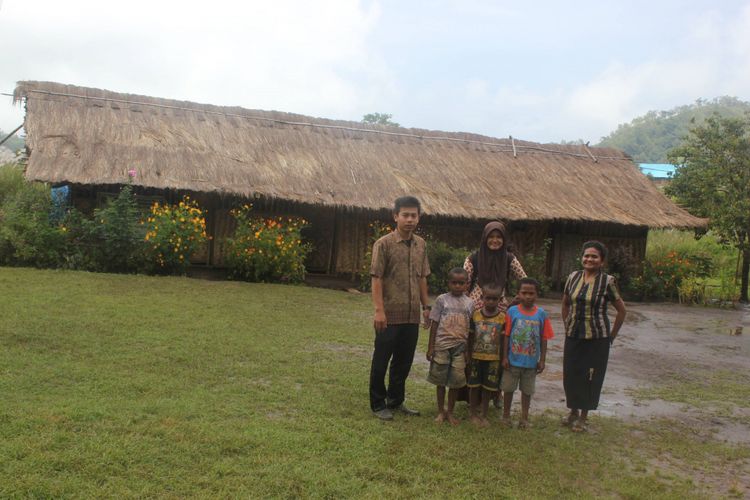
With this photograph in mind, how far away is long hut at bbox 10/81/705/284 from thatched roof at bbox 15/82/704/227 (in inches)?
1.3

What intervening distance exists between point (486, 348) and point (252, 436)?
68.6 inches

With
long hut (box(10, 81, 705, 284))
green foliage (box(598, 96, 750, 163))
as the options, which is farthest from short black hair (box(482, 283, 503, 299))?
green foliage (box(598, 96, 750, 163))

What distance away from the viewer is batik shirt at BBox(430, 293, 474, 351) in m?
4.61

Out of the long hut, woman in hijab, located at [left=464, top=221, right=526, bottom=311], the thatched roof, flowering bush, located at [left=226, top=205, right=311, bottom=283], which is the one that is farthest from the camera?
the long hut

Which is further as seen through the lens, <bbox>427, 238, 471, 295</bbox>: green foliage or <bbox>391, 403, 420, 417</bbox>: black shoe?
<bbox>427, 238, 471, 295</bbox>: green foliage

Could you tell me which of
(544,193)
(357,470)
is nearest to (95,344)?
(357,470)

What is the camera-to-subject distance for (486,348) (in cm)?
469

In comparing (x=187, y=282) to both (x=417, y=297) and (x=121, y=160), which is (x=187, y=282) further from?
(x=417, y=297)

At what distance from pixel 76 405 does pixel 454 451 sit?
93.6 inches

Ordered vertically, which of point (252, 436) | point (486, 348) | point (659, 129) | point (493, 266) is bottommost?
point (252, 436)

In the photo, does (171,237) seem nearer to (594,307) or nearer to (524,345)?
(524,345)

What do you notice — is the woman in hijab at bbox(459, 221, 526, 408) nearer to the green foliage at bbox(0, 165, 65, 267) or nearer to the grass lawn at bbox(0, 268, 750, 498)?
the grass lawn at bbox(0, 268, 750, 498)

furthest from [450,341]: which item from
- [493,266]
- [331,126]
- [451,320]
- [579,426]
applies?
[331,126]

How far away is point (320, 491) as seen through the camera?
3.34 meters
